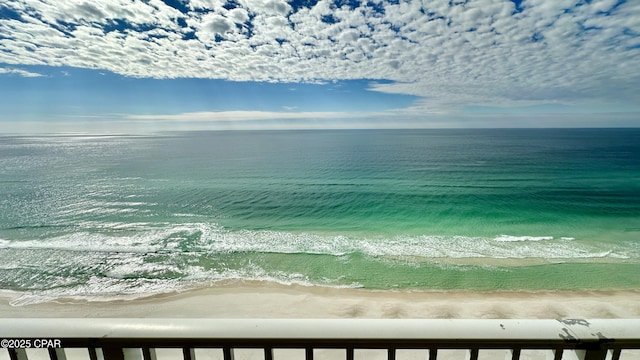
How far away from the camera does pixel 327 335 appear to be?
3.92ft

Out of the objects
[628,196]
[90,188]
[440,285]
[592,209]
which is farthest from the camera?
[90,188]

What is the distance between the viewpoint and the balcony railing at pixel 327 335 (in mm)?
1175

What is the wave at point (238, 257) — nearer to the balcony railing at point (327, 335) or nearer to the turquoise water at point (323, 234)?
the turquoise water at point (323, 234)

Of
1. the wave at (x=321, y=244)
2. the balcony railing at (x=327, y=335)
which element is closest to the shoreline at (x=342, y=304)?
the wave at (x=321, y=244)

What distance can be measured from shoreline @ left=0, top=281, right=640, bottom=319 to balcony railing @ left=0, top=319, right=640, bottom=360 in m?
8.21

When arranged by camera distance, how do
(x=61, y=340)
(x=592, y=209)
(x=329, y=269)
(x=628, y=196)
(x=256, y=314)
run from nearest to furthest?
(x=61, y=340), (x=256, y=314), (x=329, y=269), (x=592, y=209), (x=628, y=196)

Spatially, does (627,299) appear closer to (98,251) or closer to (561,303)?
(561,303)

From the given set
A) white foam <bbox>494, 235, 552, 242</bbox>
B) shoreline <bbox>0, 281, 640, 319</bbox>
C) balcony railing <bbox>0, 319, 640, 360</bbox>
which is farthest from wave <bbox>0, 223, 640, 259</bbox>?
balcony railing <bbox>0, 319, 640, 360</bbox>

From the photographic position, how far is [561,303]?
29.9 ft

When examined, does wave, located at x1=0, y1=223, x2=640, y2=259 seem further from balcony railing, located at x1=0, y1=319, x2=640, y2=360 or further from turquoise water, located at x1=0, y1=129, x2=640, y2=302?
balcony railing, located at x1=0, y1=319, x2=640, y2=360

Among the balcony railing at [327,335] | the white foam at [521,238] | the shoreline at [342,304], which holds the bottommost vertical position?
the white foam at [521,238]

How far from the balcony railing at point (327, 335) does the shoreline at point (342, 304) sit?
8.21 metres

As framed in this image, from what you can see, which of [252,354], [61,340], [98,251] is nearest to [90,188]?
[98,251]

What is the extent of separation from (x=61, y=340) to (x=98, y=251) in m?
15.5
